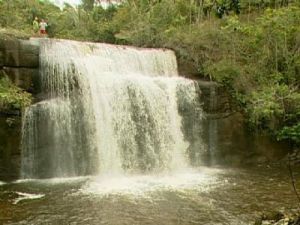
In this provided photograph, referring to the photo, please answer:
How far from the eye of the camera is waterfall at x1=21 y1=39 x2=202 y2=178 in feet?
34.0

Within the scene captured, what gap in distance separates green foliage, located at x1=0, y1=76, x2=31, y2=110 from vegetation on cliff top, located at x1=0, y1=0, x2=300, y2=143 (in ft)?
16.5

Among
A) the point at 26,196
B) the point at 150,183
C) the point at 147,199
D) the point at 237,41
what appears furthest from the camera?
the point at 237,41

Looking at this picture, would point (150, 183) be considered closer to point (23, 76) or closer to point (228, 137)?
point (228, 137)

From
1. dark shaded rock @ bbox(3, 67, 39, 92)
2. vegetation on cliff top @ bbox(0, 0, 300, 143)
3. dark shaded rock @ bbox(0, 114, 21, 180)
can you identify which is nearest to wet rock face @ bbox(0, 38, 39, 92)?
dark shaded rock @ bbox(3, 67, 39, 92)

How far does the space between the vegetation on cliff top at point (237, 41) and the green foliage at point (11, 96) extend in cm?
502

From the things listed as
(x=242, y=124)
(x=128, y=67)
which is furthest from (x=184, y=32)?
(x=242, y=124)

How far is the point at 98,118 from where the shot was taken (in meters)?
11.2

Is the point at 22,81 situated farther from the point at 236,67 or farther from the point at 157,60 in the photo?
the point at 236,67

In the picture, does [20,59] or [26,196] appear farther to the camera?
[20,59]

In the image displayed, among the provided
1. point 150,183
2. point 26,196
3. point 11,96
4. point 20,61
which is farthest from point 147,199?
point 20,61

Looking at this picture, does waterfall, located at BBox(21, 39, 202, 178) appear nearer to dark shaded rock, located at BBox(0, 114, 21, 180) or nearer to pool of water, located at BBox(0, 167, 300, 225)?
dark shaded rock, located at BBox(0, 114, 21, 180)

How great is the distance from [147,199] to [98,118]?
378cm

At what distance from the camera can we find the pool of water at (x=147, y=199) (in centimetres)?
695

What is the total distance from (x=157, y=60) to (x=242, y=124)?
3.67 meters
